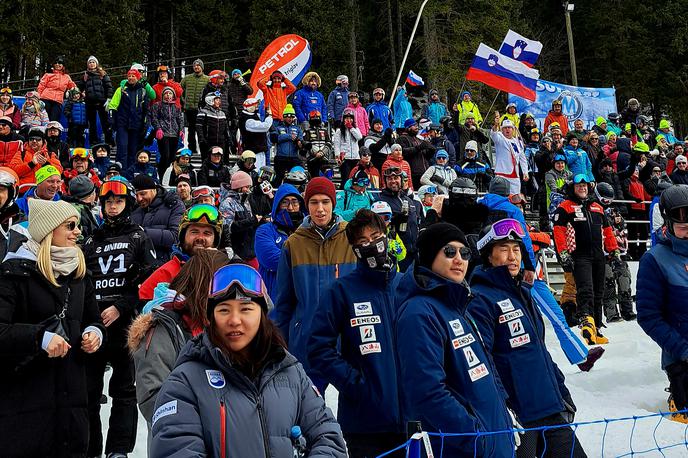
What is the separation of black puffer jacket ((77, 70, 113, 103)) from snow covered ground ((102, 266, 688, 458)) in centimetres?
859

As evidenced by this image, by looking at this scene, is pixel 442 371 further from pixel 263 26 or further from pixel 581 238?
pixel 263 26

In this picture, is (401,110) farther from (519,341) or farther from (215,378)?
(215,378)

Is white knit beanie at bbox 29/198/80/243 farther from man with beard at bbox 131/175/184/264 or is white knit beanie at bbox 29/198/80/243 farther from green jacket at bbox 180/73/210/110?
green jacket at bbox 180/73/210/110

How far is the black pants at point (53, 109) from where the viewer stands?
14839mm

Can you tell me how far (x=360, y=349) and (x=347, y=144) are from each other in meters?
10.4

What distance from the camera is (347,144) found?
14148 mm

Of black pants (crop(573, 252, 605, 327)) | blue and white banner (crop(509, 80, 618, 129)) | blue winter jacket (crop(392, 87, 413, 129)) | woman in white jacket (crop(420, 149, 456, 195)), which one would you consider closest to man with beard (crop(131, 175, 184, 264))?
black pants (crop(573, 252, 605, 327))

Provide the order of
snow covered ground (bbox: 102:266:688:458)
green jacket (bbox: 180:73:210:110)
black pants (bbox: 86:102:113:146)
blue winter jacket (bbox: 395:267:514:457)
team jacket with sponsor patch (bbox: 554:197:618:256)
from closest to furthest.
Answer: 1. blue winter jacket (bbox: 395:267:514:457)
2. snow covered ground (bbox: 102:266:688:458)
3. team jacket with sponsor patch (bbox: 554:197:618:256)
4. black pants (bbox: 86:102:113:146)
5. green jacket (bbox: 180:73:210:110)

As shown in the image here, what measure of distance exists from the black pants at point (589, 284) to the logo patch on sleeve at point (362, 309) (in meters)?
5.96

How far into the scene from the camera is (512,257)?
420 centimetres

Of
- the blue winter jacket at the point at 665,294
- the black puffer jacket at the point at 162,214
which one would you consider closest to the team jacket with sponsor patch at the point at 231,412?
the blue winter jacket at the point at 665,294

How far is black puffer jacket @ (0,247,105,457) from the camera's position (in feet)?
11.7

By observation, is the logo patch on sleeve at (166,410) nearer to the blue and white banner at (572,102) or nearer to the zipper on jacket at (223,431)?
the zipper on jacket at (223,431)

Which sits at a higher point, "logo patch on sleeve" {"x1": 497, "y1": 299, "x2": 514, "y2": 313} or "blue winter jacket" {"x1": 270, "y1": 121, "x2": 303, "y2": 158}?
"blue winter jacket" {"x1": 270, "y1": 121, "x2": 303, "y2": 158}
